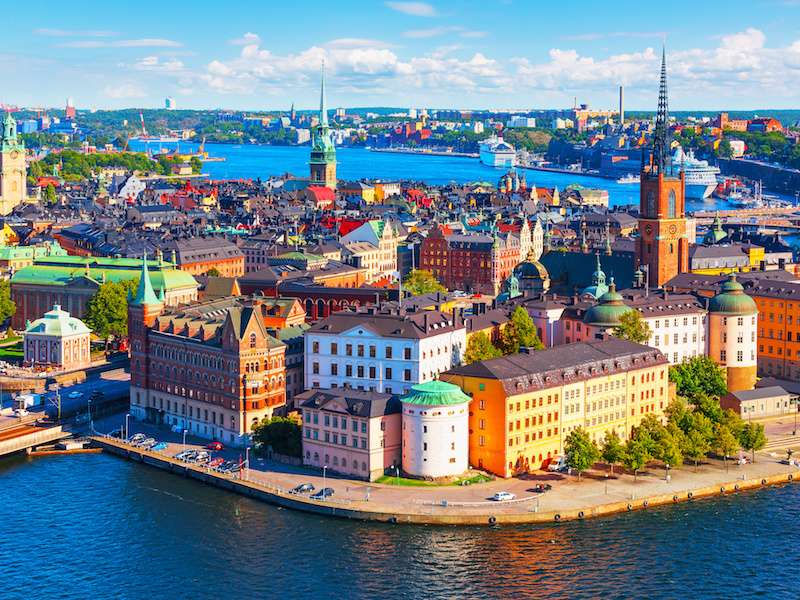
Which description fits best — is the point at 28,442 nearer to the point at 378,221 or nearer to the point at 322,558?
the point at 322,558

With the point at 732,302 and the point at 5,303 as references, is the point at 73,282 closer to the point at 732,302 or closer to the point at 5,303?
the point at 5,303

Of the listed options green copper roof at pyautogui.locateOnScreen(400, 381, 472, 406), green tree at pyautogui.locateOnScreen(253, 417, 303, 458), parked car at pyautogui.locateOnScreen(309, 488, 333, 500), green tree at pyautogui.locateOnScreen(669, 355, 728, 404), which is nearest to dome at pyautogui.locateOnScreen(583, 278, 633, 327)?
green tree at pyautogui.locateOnScreen(669, 355, 728, 404)

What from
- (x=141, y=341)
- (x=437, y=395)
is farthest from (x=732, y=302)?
(x=141, y=341)

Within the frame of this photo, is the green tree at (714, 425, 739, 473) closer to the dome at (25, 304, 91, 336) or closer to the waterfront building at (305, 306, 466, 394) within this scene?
the waterfront building at (305, 306, 466, 394)

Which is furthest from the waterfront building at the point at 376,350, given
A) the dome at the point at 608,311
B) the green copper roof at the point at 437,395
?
the dome at the point at 608,311

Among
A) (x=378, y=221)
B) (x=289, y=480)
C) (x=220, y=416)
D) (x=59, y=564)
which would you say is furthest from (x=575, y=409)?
(x=378, y=221)

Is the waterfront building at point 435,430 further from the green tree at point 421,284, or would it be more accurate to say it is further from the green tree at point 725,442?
the green tree at point 421,284
